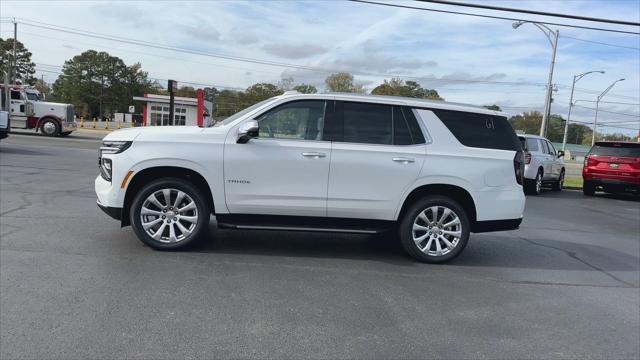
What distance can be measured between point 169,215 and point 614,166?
Result: 1485cm

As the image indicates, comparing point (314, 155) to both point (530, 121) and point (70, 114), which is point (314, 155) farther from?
point (530, 121)

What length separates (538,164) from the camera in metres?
15.0

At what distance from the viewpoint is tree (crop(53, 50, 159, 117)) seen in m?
95.2

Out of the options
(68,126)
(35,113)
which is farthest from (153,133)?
(68,126)

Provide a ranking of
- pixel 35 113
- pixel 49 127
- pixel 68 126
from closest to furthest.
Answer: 1. pixel 35 113
2. pixel 49 127
3. pixel 68 126

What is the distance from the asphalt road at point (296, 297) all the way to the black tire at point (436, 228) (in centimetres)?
14

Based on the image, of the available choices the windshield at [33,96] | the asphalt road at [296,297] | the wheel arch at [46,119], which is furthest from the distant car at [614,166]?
the windshield at [33,96]

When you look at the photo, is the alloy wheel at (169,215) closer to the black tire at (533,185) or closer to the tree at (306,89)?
the tree at (306,89)

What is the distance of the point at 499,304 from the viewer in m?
4.86

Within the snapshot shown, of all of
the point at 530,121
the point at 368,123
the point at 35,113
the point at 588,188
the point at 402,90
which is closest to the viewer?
the point at 368,123

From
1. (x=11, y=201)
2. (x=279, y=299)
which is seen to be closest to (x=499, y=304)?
(x=279, y=299)

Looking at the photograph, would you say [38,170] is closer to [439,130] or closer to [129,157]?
[129,157]

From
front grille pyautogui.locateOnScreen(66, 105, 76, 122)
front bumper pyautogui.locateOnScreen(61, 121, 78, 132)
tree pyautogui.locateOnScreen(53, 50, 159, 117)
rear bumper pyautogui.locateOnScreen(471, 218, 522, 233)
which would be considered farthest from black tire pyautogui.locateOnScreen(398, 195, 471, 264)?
tree pyautogui.locateOnScreen(53, 50, 159, 117)

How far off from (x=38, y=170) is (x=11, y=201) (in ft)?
15.7
